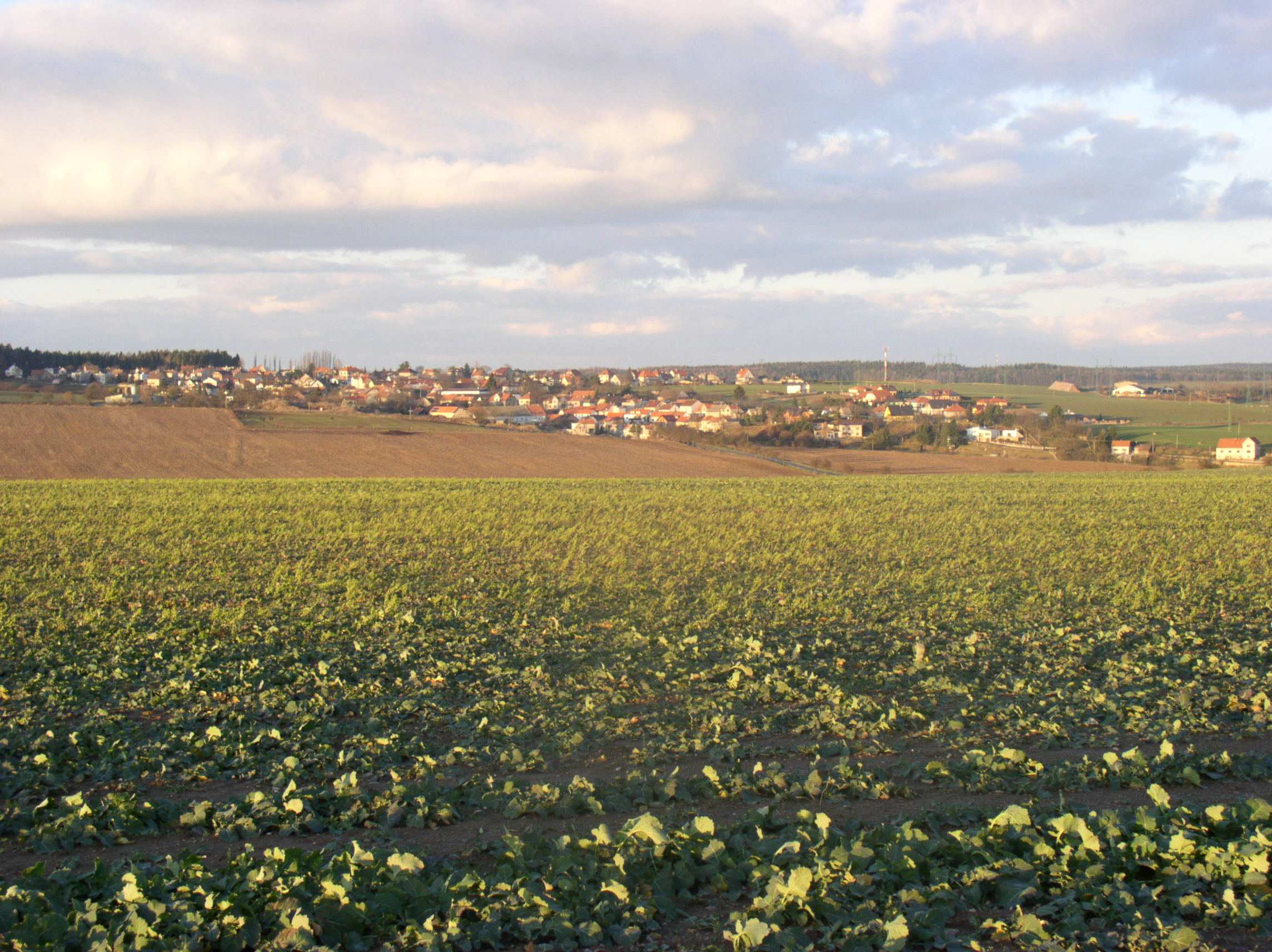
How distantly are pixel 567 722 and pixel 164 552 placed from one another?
1521cm

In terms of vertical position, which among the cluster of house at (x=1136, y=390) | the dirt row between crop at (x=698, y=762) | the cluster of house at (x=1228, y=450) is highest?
the cluster of house at (x=1136, y=390)

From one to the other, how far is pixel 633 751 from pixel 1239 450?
79.1 metres

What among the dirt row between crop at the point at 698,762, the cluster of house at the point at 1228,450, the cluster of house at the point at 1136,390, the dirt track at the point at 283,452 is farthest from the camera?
the cluster of house at the point at 1136,390

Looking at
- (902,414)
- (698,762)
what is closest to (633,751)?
(698,762)

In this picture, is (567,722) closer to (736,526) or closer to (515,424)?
(736,526)

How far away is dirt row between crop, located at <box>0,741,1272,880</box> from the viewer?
20.7 feet

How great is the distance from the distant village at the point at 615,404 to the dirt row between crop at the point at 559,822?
71.5 meters

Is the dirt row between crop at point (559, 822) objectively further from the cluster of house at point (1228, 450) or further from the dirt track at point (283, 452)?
the cluster of house at point (1228, 450)

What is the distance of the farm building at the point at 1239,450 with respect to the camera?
72.7 meters

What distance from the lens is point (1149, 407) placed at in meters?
119

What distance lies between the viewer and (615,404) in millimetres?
113625

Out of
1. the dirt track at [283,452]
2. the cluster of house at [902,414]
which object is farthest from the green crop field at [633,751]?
the cluster of house at [902,414]

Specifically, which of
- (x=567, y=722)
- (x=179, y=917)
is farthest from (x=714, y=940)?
(x=567, y=722)

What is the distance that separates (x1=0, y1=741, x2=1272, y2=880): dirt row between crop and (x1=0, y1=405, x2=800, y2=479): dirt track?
45453mm
